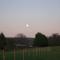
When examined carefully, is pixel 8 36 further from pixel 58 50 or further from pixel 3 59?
pixel 58 50

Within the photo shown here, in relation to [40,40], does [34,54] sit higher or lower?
lower

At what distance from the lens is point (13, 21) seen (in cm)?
428

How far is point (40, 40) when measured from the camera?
13.7 ft

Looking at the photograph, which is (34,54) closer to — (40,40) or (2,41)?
(40,40)

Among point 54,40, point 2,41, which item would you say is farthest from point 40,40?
point 2,41

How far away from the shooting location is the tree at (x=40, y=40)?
4.17 meters

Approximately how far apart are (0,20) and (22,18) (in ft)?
1.15

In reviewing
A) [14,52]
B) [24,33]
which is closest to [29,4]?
[24,33]

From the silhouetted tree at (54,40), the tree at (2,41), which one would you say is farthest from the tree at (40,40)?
the tree at (2,41)

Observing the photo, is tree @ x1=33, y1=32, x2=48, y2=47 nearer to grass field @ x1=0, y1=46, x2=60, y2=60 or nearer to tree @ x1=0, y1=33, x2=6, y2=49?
grass field @ x1=0, y1=46, x2=60, y2=60

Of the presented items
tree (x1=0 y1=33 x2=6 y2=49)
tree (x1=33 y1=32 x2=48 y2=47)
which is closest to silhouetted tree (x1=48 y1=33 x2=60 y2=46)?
tree (x1=33 y1=32 x2=48 y2=47)

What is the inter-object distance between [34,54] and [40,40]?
9.1 inches

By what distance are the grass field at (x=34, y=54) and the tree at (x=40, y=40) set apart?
0.08 metres

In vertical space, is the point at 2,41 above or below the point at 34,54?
above
